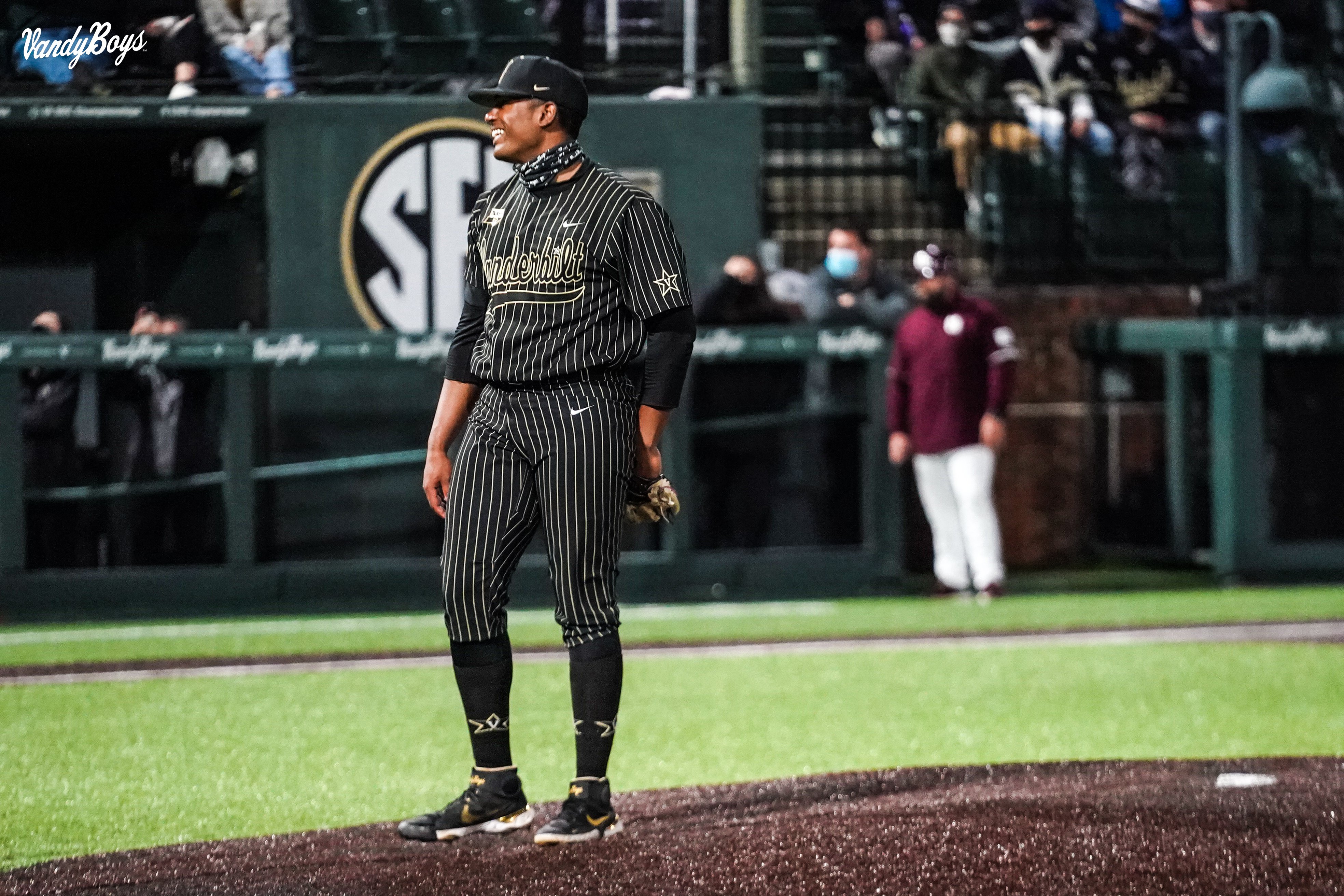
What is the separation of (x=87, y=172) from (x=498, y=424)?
8.35 m

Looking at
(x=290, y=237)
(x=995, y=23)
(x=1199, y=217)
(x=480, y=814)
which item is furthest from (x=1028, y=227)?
(x=480, y=814)

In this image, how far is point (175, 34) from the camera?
1289cm

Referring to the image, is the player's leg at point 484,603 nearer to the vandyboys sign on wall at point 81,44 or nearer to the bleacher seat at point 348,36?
the vandyboys sign on wall at point 81,44

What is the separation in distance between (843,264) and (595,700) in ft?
29.8

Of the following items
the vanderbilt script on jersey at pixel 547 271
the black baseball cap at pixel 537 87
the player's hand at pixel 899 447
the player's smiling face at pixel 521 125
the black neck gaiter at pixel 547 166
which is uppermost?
the black baseball cap at pixel 537 87

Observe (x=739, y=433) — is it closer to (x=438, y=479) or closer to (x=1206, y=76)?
(x=1206, y=76)

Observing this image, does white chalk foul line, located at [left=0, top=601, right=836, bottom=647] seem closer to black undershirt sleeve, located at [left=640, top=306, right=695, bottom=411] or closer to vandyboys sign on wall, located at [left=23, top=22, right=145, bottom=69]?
vandyboys sign on wall, located at [left=23, top=22, right=145, bottom=69]

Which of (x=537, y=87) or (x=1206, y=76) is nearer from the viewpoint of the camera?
(x=537, y=87)

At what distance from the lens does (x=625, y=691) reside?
8867mm

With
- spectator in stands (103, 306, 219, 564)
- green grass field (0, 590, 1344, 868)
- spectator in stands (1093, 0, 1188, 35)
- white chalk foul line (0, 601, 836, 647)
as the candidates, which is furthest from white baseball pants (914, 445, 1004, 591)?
spectator in stands (1093, 0, 1188, 35)

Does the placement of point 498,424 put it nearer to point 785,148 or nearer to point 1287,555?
point 1287,555

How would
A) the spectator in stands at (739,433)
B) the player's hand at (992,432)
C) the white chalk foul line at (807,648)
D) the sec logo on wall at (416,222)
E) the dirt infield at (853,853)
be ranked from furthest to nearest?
1. the sec logo on wall at (416,222)
2. the spectator in stands at (739,433)
3. the player's hand at (992,432)
4. the white chalk foul line at (807,648)
5. the dirt infield at (853,853)

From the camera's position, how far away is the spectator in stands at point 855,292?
1341cm

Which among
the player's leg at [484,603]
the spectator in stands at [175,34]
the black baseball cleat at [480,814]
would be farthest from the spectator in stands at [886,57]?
the black baseball cleat at [480,814]
